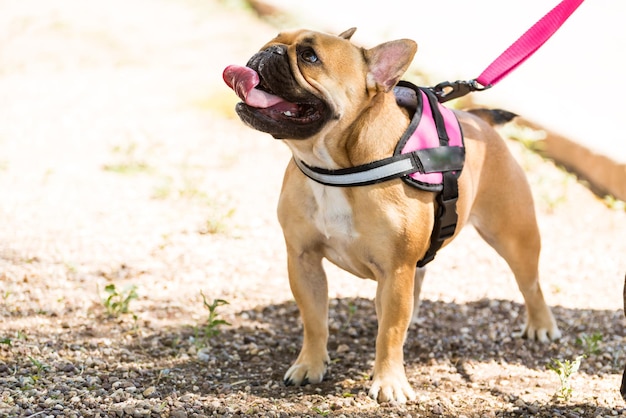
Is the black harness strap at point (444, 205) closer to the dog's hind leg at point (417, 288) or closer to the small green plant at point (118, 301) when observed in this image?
the dog's hind leg at point (417, 288)

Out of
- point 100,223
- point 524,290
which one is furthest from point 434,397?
point 100,223

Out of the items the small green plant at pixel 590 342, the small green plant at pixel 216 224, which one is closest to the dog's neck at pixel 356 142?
the small green plant at pixel 590 342

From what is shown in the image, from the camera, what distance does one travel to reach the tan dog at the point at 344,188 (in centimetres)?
366

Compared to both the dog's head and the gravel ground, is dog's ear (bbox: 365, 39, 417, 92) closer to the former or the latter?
the dog's head

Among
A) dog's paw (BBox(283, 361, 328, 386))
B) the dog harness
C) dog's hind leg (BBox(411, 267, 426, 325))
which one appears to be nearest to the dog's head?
the dog harness

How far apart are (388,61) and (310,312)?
4.35 ft

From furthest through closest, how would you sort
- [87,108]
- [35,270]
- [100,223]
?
[87,108]
[100,223]
[35,270]

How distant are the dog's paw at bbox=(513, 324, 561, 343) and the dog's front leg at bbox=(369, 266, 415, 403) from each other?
1.35 meters

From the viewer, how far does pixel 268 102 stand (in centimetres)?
364

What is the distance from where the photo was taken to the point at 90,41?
40.4 ft

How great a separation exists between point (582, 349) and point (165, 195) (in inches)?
144

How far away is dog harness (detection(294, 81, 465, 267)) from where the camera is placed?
387 cm

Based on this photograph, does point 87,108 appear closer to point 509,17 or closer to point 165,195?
point 165,195

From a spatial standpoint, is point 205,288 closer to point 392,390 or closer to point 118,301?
point 118,301
